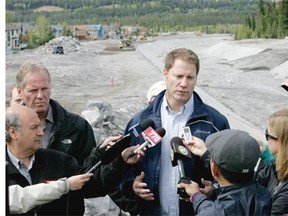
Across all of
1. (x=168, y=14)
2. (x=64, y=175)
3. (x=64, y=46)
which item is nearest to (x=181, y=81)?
(x=64, y=175)

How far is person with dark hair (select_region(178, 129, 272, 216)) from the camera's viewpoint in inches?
83.2

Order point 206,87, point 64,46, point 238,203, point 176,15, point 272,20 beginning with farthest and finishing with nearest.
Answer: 1. point 176,15
2. point 272,20
3. point 64,46
4. point 206,87
5. point 238,203

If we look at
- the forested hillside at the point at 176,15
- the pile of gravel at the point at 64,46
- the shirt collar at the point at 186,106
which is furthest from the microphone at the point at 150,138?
the forested hillside at the point at 176,15

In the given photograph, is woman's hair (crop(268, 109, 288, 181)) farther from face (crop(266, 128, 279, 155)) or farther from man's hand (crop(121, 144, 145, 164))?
man's hand (crop(121, 144, 145, 164))

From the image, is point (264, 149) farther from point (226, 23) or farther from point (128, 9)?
point (226, 23)

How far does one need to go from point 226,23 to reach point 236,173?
12028 cm

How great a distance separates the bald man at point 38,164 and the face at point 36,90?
41 centimetres

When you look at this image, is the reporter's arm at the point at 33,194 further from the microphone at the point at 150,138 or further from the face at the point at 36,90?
the face at the point at 36,90

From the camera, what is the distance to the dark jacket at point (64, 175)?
238 centimetres

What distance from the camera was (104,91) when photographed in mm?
21953

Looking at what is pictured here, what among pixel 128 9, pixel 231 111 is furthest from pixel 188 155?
pixel 128 9

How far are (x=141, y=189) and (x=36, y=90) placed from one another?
815 mm

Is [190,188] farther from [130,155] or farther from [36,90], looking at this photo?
[36,90]

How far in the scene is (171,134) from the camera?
9.27 ft
